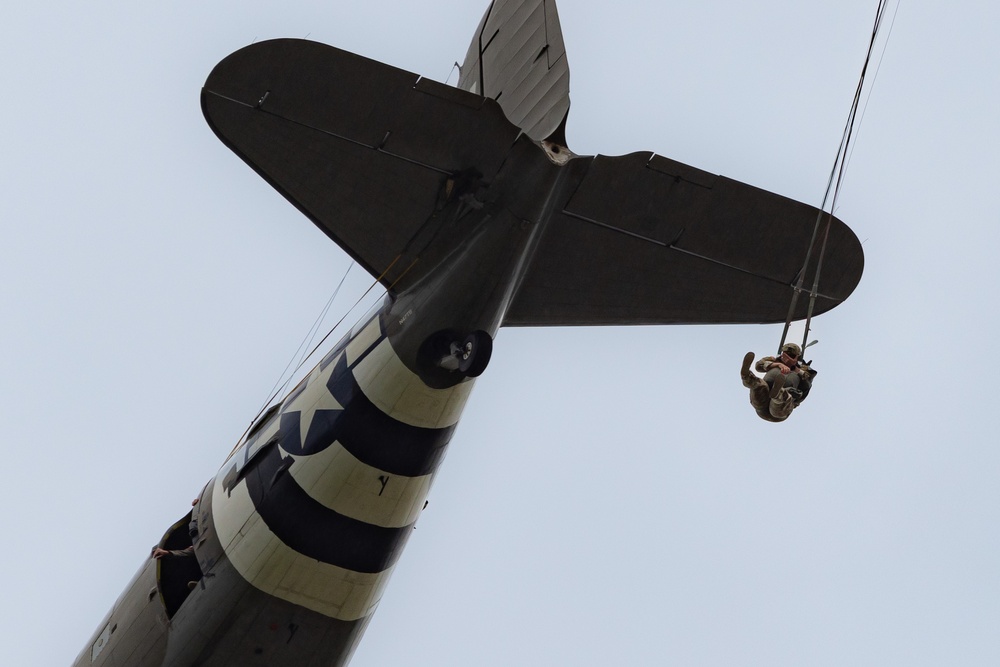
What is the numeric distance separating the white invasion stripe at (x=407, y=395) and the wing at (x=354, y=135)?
73cm

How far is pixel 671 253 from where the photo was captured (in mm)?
10578

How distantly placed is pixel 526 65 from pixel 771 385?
3841mm

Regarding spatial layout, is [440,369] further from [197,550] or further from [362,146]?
[197,550]

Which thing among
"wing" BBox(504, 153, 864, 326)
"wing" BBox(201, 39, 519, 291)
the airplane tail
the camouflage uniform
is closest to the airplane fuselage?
"wing" BBox(201, 39, 519, 291)

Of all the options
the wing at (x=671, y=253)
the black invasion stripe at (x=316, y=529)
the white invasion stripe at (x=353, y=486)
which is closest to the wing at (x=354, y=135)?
the wing at (x=671, y=253)

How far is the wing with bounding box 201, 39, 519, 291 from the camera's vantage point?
9484 mm

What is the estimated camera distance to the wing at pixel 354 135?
9.48m

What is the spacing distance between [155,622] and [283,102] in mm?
4632

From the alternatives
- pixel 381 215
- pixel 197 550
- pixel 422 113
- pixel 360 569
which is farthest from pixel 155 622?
pixel 422 113

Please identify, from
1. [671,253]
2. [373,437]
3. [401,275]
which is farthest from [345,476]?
[671,253]

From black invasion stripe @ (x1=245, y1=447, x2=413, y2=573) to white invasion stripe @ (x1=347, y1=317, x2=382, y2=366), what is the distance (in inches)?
38.5

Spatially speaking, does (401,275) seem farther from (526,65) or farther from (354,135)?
(526,65)

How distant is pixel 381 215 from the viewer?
1057 centimetres

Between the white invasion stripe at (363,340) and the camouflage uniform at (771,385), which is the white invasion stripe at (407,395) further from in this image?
the camouflage uniform at (771,385)
